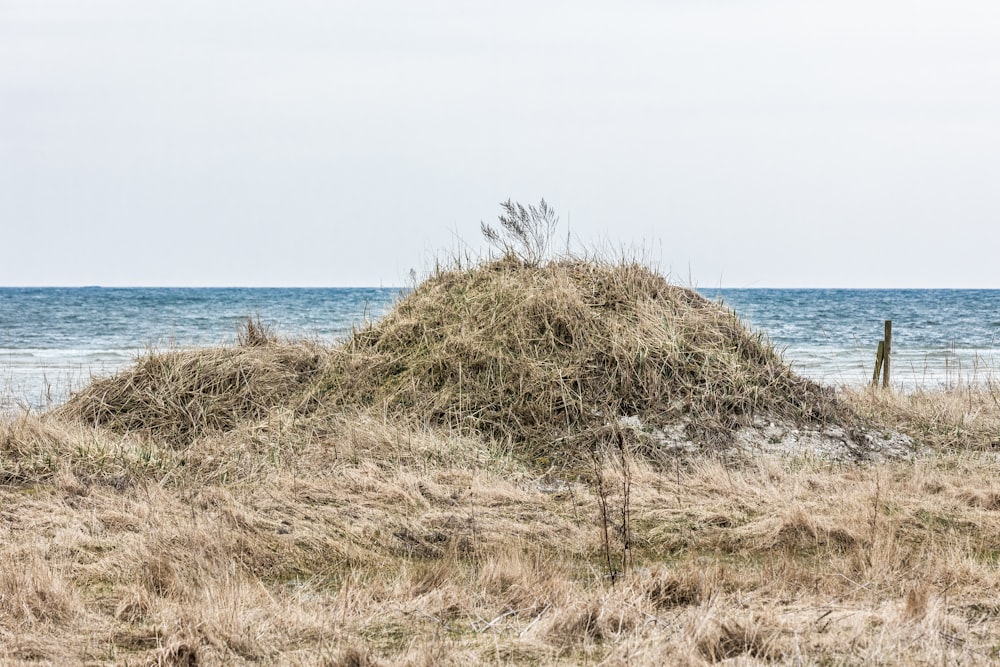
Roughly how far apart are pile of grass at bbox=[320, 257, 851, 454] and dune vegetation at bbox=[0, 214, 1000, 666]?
0.03 metres

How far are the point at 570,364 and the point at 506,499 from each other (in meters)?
2.74

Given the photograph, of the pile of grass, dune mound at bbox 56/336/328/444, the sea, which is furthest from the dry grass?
the sea

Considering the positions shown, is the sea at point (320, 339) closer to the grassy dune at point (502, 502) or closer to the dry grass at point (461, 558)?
the grassy dune at point (502, 502)

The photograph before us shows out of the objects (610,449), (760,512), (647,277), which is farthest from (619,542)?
(647,277)

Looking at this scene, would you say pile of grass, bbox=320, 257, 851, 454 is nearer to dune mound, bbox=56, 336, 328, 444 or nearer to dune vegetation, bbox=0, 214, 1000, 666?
dune vegetation, bbox=0, 214, 1000, 666

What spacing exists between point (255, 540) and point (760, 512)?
3.28 metres

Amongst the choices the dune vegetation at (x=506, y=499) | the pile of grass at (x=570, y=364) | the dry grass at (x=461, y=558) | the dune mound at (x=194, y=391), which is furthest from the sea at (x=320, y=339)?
the dry grass at (x=461, y=558)

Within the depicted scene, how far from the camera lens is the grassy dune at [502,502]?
12.4 ft

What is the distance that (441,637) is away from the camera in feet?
12.3

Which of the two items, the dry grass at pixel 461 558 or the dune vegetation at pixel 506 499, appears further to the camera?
the dune vegetation at pixel 506 499

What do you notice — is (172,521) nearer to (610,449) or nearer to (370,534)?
(370,534)

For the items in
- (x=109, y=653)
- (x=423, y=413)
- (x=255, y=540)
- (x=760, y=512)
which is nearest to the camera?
(x=109, y=653)

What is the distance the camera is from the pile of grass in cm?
871

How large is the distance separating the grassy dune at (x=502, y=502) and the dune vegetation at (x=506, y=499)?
1.0 inches
